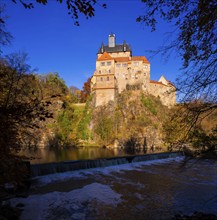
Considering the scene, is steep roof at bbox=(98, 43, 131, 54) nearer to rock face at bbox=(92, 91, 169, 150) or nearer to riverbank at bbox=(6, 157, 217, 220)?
rock face at bbox=(92, 91, 169, 150)

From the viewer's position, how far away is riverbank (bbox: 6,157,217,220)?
9.27 m

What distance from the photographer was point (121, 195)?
11.6m

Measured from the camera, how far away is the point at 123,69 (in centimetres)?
4800

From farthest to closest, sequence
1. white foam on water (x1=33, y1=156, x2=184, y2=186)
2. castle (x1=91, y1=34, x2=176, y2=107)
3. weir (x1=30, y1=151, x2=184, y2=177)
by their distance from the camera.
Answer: castle (x1=91, y1=34, x2=176, y2=107), weir (x1=30, y1=151, x2=184, y2=177), white foam on water (x1=33, y1=156, x2=184, y2=186)

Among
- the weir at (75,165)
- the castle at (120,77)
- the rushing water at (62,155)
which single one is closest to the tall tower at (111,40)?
the castle at (120,77)

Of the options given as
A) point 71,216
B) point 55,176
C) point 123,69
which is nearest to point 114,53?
point 123,69

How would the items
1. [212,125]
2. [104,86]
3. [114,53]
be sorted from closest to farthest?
[212,125], [104,86], [114,53]

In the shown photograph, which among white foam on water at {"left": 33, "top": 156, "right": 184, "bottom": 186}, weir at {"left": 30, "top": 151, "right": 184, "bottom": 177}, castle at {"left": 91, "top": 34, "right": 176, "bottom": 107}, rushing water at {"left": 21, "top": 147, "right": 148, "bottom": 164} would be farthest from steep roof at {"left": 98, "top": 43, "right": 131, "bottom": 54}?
white foam on water at {"left": 33, "top": 156, "right": 184, "bottom": 186}

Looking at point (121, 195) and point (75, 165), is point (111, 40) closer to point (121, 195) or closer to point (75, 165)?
point (75, 165)

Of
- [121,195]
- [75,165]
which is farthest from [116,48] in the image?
[121,195]

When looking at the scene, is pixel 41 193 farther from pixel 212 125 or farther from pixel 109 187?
pixel 212 125

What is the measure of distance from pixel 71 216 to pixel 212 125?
668cm

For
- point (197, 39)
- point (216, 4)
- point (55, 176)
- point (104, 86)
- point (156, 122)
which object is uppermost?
point (104, 86)

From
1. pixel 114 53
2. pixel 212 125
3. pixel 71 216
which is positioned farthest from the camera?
pixel 114 53
